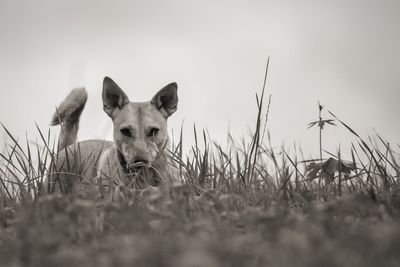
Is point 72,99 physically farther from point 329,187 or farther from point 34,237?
point 34,237

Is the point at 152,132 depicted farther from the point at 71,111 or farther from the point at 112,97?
the point at 71,111

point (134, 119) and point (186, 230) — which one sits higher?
point (134, 119)

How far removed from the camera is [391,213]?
2.16 metres

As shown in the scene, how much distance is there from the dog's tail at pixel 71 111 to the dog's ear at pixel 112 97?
826 millimetres

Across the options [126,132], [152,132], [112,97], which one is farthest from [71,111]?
[152,132]

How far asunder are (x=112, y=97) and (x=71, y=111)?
116 centimetres

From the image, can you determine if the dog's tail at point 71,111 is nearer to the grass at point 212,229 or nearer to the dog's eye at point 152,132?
the dog's eye at point 152,132

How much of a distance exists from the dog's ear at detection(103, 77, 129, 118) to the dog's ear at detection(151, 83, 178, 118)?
0.42 metres

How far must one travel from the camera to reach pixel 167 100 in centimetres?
638

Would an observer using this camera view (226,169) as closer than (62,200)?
No

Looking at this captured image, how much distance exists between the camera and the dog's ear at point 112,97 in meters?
6.17

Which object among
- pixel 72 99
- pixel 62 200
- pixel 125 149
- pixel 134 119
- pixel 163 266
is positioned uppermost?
pixel 72 99

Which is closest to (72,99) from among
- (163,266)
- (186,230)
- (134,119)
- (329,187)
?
(134,119)

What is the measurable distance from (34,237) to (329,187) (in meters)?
2.31
